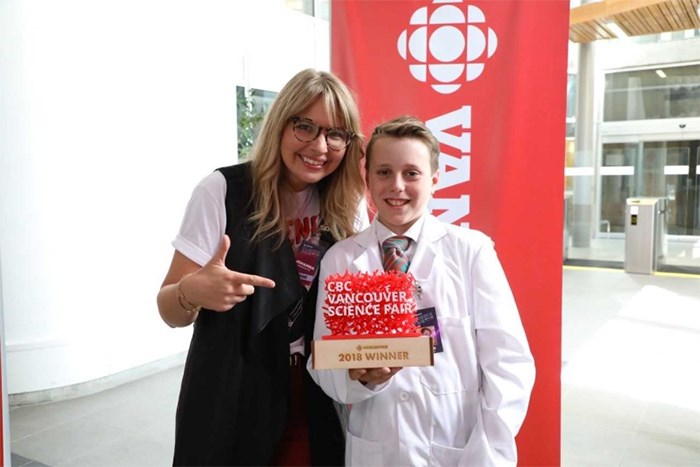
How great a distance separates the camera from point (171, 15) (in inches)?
191

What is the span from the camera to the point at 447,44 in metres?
2.51

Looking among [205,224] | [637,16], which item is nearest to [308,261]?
[205,224]

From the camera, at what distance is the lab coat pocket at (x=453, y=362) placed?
1.56 metres

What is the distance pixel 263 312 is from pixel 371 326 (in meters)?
0.40

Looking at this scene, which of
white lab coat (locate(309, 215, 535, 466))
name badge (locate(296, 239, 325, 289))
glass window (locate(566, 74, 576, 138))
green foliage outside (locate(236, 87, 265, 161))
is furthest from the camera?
glass window (locate(566, 74, 576, 138))

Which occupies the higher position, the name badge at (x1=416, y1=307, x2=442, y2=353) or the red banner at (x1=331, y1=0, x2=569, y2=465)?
the red banner at (x1=331, y1=0, x2=569, y2=465)

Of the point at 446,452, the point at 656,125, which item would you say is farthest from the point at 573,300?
the point at 446,452

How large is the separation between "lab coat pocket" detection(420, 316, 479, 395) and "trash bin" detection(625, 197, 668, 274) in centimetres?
673

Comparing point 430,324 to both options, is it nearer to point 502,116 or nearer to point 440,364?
point 440,364

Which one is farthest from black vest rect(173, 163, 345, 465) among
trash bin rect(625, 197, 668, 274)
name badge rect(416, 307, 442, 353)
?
trash bin rect(625, 197, 668, 274)

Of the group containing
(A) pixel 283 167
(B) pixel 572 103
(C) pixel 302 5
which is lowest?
(A) pixel 283 167

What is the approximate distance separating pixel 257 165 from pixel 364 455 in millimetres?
879

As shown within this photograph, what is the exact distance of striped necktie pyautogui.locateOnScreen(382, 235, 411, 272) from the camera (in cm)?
163

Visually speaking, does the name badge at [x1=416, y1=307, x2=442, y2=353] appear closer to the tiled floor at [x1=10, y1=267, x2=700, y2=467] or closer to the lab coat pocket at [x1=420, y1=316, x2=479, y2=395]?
the lab coat pocket at [x1=420, y1=316, x2=479, y2=395]
